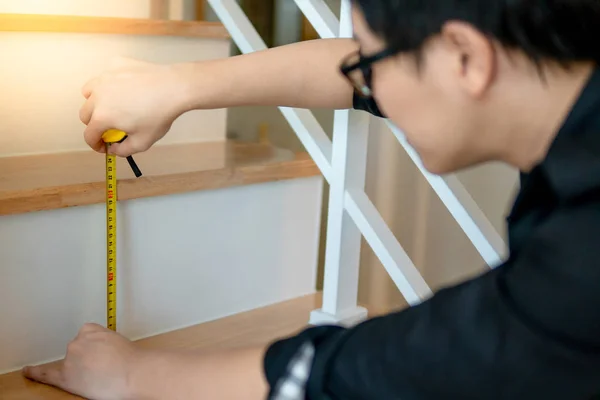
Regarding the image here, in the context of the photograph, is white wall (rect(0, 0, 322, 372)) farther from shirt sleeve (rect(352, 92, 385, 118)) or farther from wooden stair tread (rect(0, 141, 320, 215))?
shirt sleeve (rect(352, 92, 385, 118))

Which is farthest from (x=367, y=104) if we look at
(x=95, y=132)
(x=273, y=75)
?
(x=95, y=132)

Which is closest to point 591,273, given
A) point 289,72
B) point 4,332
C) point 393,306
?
point 289,72

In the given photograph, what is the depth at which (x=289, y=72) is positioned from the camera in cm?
97

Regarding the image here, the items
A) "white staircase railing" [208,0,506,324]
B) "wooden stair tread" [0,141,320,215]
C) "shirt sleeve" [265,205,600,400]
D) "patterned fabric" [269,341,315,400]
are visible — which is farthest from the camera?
"white staircase railing" [208,0,506,324]

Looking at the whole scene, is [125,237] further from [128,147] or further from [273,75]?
[273,75]

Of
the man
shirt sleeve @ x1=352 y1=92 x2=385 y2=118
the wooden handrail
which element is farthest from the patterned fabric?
the wooden handrail

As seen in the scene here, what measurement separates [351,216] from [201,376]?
435mm

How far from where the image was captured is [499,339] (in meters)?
0.58

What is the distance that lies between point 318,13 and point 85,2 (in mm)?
501

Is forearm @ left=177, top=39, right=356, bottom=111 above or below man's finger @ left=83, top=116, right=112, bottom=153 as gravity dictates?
above

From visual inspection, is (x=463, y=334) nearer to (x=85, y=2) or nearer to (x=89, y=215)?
(x=89, y=215)

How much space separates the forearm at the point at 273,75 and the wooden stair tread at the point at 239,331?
0.40 metres

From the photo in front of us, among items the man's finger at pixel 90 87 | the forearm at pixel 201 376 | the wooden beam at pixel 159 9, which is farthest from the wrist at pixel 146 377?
the wooden beam at pixel 159 9

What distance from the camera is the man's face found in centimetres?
64
